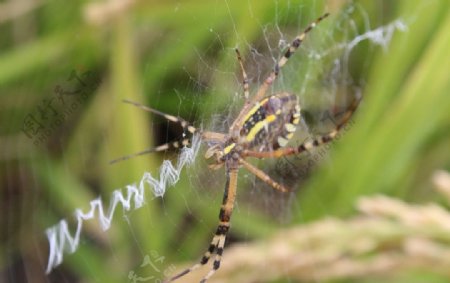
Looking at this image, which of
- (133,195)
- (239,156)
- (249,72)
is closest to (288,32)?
(249,72)

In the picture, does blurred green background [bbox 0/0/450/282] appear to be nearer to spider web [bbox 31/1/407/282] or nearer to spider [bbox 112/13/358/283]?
spider web [bbox 31/1/407/282]

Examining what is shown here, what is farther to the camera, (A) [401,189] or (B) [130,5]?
(A) [401,189]

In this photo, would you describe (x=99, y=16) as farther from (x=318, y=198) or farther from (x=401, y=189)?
(x=401, y=189)
